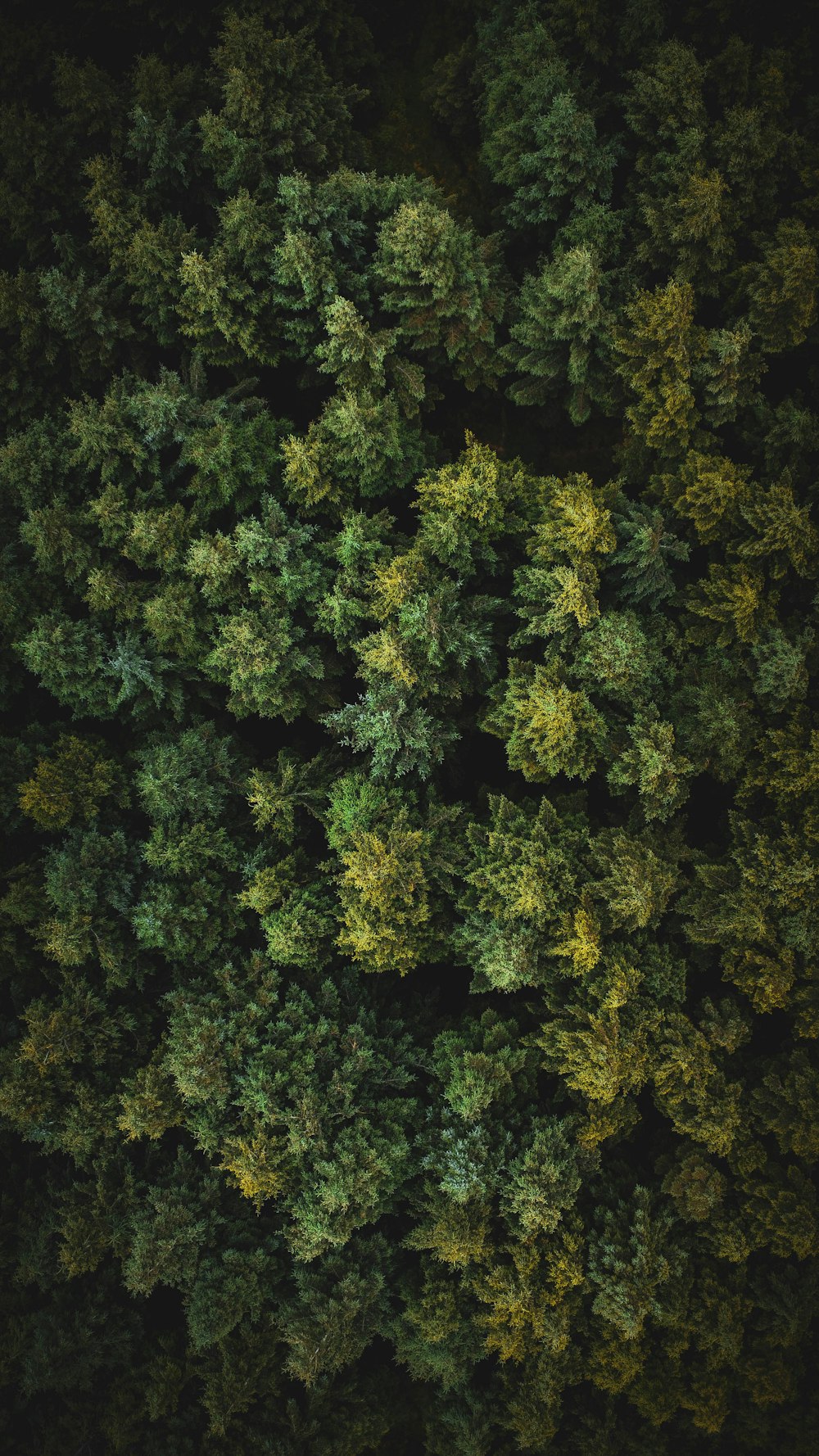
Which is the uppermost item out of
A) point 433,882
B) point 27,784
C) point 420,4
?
point 420,4

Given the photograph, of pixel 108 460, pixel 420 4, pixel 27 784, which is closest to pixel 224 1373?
pixel 27 784

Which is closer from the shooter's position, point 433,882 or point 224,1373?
point 224,1373

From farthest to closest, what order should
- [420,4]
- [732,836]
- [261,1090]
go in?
[420,4] < [732,836] < [261,1090]

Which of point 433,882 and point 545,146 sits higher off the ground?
point 545,146

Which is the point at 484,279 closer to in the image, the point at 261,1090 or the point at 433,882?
the point at 433,882

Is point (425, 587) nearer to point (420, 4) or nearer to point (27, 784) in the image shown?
point (27, 784)

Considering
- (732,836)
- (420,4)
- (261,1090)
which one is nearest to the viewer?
(261,1090)
